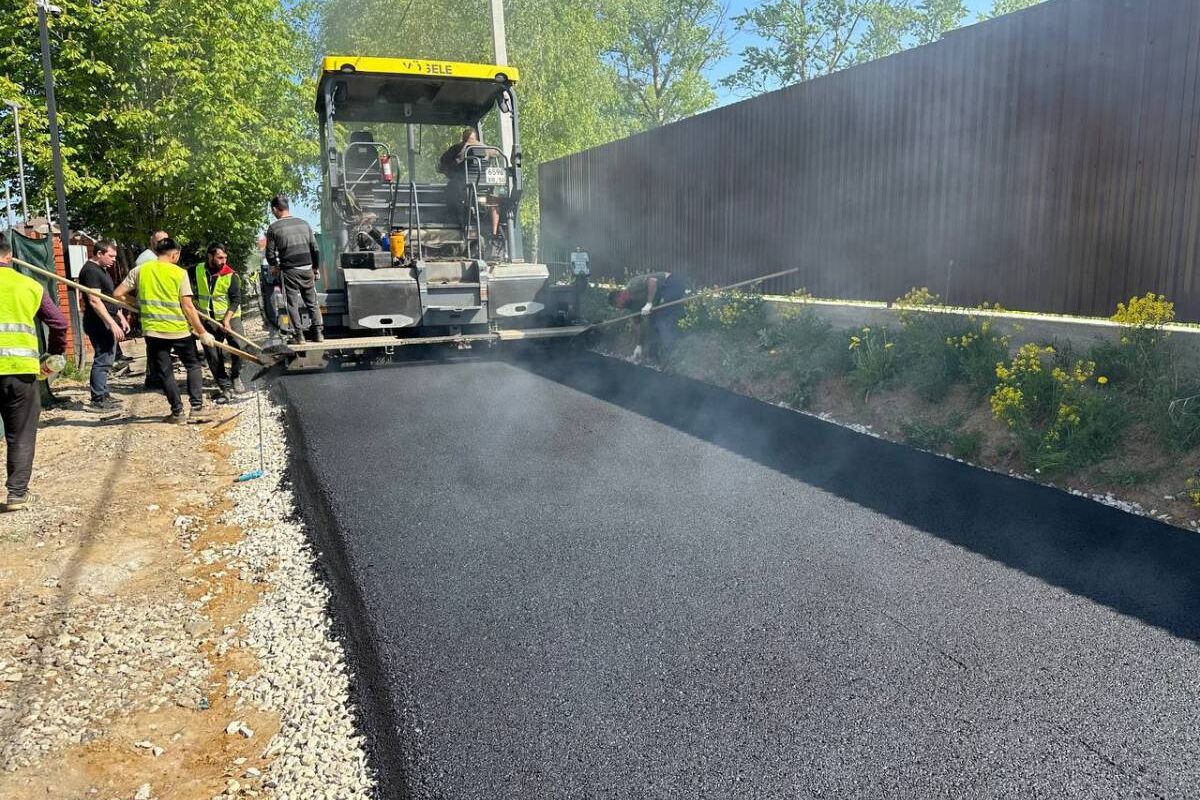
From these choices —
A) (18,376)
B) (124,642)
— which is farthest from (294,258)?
(124,642)

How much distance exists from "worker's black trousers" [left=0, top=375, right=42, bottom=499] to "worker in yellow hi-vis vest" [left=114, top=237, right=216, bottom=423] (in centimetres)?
172

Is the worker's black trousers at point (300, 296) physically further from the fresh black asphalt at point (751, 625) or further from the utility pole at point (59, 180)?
the fresh black asphalt at point (751, 625)

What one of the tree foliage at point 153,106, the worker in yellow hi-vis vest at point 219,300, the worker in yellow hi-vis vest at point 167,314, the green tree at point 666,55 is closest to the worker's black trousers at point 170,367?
the worker in yellow hi-vis vest at point 167,314

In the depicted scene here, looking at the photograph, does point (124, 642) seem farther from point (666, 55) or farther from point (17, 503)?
point (666, 55)

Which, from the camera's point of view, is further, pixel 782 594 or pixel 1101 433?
pixel 1101 433

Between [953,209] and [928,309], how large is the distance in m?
1.11

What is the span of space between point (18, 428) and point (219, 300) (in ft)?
12.2

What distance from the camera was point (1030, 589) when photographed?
356 centimetres

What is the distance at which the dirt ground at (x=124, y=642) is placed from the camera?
Answer: 102 inches

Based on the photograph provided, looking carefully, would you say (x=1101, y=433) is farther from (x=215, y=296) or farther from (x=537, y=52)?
(x=537, y=52)

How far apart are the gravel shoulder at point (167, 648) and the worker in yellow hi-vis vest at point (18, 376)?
0.80 ft

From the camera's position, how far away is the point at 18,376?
4938 millimetres

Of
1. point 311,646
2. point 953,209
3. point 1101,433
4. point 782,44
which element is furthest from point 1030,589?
point 782,44

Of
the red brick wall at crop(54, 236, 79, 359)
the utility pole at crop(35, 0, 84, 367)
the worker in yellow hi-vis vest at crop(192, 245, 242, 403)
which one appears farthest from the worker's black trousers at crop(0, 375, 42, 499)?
the red brick wall at crop(54, 236, 79, 359)
